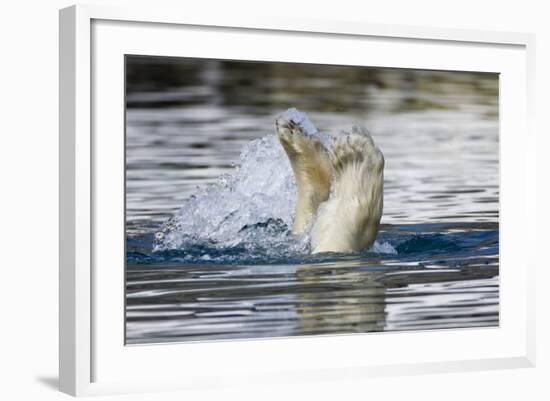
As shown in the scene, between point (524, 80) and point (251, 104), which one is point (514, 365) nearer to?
point (524, 80)

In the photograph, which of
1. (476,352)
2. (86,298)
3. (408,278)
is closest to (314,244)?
(408,278)

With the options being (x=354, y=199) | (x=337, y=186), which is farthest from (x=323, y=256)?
(x=337, y=186)

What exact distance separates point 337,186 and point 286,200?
11.7 inches

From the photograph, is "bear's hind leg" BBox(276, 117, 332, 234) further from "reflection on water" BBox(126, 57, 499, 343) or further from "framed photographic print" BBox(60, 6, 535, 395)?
"reflection on water" BBox(126, 57, 499, 343)

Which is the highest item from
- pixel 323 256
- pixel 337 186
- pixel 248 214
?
pixel 337 186

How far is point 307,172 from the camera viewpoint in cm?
699

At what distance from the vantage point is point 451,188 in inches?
261

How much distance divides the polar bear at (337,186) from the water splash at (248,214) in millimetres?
50

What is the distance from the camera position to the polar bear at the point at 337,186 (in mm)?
6582

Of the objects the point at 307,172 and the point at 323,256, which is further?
the point at 307,172

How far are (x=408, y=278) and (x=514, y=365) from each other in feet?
2.44

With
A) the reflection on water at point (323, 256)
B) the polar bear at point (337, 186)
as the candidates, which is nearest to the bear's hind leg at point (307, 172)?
the polar bear at point (337, 186)

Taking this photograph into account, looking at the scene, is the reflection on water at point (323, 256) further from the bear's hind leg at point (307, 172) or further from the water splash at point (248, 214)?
the bear's hind leg at point (307, 172)

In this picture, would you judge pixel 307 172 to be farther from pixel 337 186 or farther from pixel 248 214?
pixel 248 214
